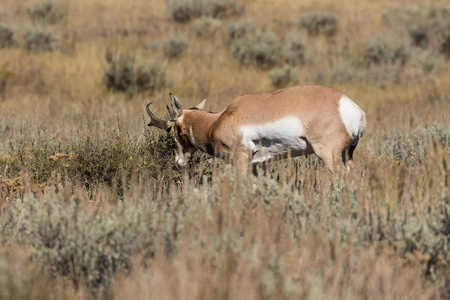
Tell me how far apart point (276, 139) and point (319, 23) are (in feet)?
57.0

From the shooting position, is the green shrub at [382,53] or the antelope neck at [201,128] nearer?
the antelope neck at [201,128]

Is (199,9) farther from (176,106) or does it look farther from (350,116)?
(350,116)

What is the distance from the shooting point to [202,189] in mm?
4590

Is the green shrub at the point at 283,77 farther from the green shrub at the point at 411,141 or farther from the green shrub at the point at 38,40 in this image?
the green shrub at the point at 38,40

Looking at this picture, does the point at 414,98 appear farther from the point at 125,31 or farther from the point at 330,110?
the point at 125,31

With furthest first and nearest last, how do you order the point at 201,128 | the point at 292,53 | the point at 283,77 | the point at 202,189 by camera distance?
1. the point at 292,53
2. the point at 283,77
3. the point at 201,128
4. the point at 202,189

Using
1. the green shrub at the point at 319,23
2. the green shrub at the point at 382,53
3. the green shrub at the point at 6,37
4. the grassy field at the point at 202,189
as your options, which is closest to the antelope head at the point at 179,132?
the grassy field at the point at 202,189

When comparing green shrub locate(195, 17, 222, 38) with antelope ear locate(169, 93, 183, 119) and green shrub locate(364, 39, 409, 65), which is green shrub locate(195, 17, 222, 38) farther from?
antelope ear locate(169, 93, 183, 119)

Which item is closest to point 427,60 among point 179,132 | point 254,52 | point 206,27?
point 254,52

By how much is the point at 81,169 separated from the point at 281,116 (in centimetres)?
231

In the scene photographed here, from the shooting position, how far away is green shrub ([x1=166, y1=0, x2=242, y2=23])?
22.4 m

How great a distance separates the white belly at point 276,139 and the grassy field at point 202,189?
0.99 ft

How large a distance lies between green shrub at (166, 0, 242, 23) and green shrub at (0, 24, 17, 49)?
25.8ft

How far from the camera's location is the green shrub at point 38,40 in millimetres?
15680
